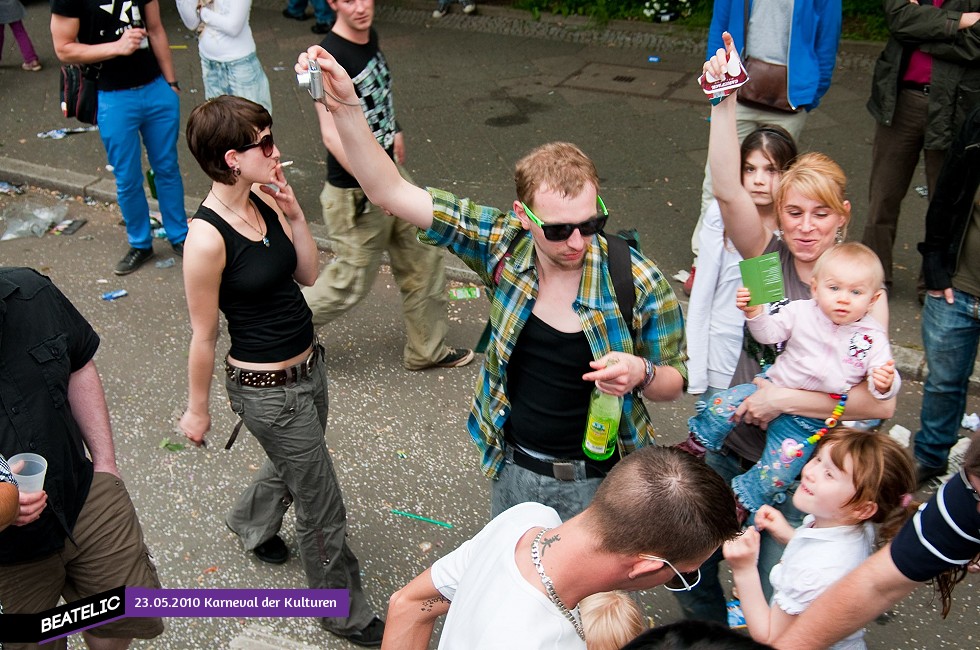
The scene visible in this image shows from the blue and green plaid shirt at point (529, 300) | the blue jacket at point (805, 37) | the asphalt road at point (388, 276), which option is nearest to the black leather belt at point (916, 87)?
the blue jacket at point (805, 37)

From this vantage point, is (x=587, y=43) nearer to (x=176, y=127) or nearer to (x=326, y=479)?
(x=176, y=127)

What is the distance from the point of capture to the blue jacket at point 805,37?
5.07 m

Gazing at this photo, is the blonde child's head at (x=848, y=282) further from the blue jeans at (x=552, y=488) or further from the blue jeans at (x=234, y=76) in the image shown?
the blue jeans at (x=234, y=76)

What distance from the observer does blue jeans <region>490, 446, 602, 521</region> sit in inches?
119

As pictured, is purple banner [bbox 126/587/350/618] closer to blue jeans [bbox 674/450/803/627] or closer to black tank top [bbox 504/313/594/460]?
black tank top [bbox 504/313/594/460]

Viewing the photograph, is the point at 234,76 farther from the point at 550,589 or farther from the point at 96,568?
the point at 550,589

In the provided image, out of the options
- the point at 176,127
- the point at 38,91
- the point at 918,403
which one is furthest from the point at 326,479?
the point at 38,91

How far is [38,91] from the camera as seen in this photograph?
9.40m

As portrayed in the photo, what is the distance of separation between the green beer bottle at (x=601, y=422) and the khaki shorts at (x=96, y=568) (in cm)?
154

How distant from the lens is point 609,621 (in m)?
2.41

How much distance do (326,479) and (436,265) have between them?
6.20ft

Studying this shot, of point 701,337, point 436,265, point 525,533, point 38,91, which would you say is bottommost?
point 38,91

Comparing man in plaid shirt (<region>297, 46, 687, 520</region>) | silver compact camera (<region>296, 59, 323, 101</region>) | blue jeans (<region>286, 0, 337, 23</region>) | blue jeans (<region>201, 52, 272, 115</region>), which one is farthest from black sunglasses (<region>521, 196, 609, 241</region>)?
blue jeans (<region>286, 0, 337, 23</region>)

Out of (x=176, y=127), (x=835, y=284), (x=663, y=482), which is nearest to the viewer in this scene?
(x=663, y=482)
